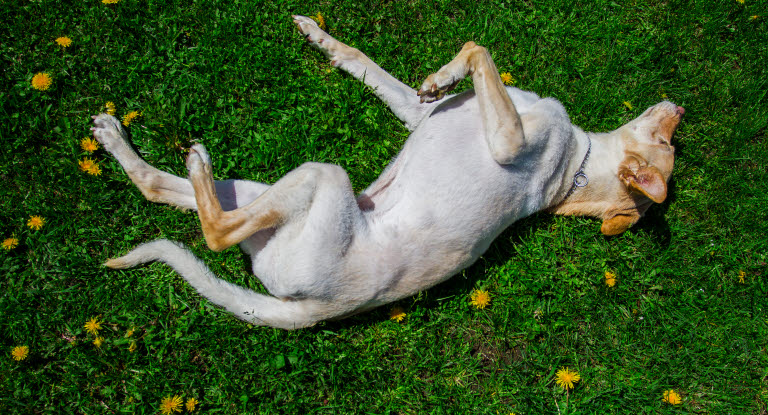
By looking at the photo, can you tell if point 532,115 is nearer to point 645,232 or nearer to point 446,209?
point 446,209

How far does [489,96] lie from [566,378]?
7.73ft

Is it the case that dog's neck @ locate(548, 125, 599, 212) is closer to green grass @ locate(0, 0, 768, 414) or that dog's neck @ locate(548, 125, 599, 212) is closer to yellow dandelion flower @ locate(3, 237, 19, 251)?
green grass @ locate(0, 0, 768, 414)

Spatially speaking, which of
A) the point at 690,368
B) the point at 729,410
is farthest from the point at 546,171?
the point at 729,410

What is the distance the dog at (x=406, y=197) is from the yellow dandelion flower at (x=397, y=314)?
0.58 m

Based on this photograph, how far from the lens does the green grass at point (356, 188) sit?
3744 mm

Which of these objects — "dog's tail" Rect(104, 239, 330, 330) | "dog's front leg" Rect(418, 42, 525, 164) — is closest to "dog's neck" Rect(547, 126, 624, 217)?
"dog's front leg" Rect(418, 42, 525, 164)

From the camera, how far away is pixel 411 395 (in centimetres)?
395

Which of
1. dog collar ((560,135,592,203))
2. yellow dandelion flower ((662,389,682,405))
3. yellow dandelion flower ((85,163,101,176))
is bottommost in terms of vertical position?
yellow dandelion flower ((662,389,682,405))

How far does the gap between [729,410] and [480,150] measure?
316cm

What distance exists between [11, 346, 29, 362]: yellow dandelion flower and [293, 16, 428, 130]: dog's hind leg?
3.25 m

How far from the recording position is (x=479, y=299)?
13.6 feet

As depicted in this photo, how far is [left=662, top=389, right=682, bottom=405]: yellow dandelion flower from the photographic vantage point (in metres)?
4.05

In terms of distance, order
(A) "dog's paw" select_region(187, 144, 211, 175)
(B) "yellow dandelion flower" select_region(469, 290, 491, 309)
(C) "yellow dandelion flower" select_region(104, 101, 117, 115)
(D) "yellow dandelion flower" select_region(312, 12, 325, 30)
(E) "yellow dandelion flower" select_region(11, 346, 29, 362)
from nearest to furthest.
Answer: (A) "dog's paw" select_region(187, 144, 211, 175), (E) "yellow dandelion flower" select_region(11, 346, 29, 362), (C) "yellow dandelion flower" select_region(104, 101, 117, 115), (B) "yellow dandelion flower" select_region(469, 290, 491, 309), (D) "yellow dandelion flower" select_region(312, 12, 325, 30)

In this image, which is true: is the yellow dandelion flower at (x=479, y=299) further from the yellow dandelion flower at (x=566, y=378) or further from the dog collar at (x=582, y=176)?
the dog collar at (x=582, y=176)
